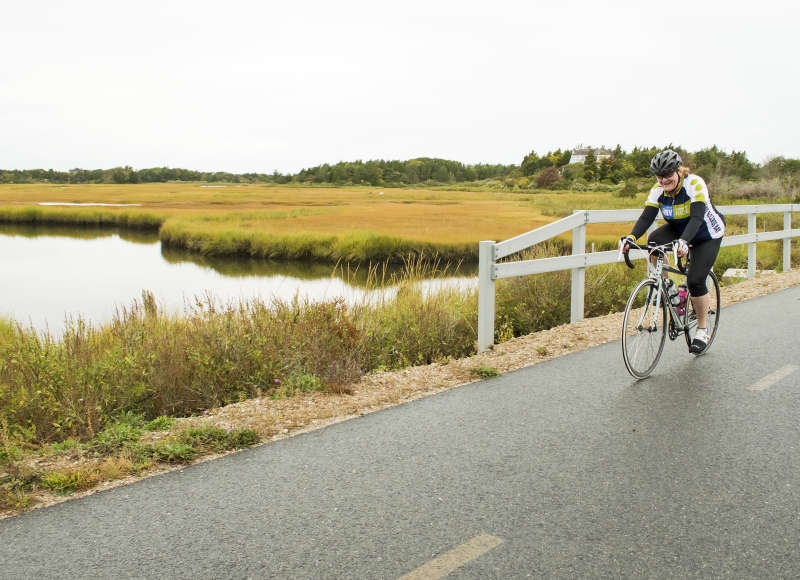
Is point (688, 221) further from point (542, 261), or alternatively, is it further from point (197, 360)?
point (197, 360)

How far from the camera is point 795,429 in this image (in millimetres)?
5012

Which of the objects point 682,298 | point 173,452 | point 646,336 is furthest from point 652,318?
point 173,452

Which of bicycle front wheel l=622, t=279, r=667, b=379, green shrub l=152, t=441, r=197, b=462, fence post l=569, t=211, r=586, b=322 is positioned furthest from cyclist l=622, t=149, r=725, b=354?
green shrub l=152, t=441, r=197, b=462

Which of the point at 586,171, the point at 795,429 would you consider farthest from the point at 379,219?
the point at 586,171

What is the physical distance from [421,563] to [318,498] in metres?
0.93

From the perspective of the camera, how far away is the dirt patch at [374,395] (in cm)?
503

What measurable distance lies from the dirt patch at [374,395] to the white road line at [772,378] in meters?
2.05

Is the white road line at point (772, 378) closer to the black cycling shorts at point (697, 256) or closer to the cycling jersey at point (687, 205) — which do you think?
the black cycling shorts at point (697, 256)

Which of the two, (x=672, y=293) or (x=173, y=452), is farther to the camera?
(x=672, y=293)

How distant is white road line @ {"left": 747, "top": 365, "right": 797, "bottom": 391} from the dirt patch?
2.05 meters

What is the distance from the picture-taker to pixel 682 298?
6945 millimetres

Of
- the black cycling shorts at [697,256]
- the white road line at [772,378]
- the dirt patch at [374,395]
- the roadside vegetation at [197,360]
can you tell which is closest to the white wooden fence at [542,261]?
the dirt patch at [374,395]

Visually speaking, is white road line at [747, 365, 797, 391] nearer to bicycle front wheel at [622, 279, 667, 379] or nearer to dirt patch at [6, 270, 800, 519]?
bicycle front wheel at [622, 279, 667, 379]

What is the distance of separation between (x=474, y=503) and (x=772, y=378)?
4155 millimetres
